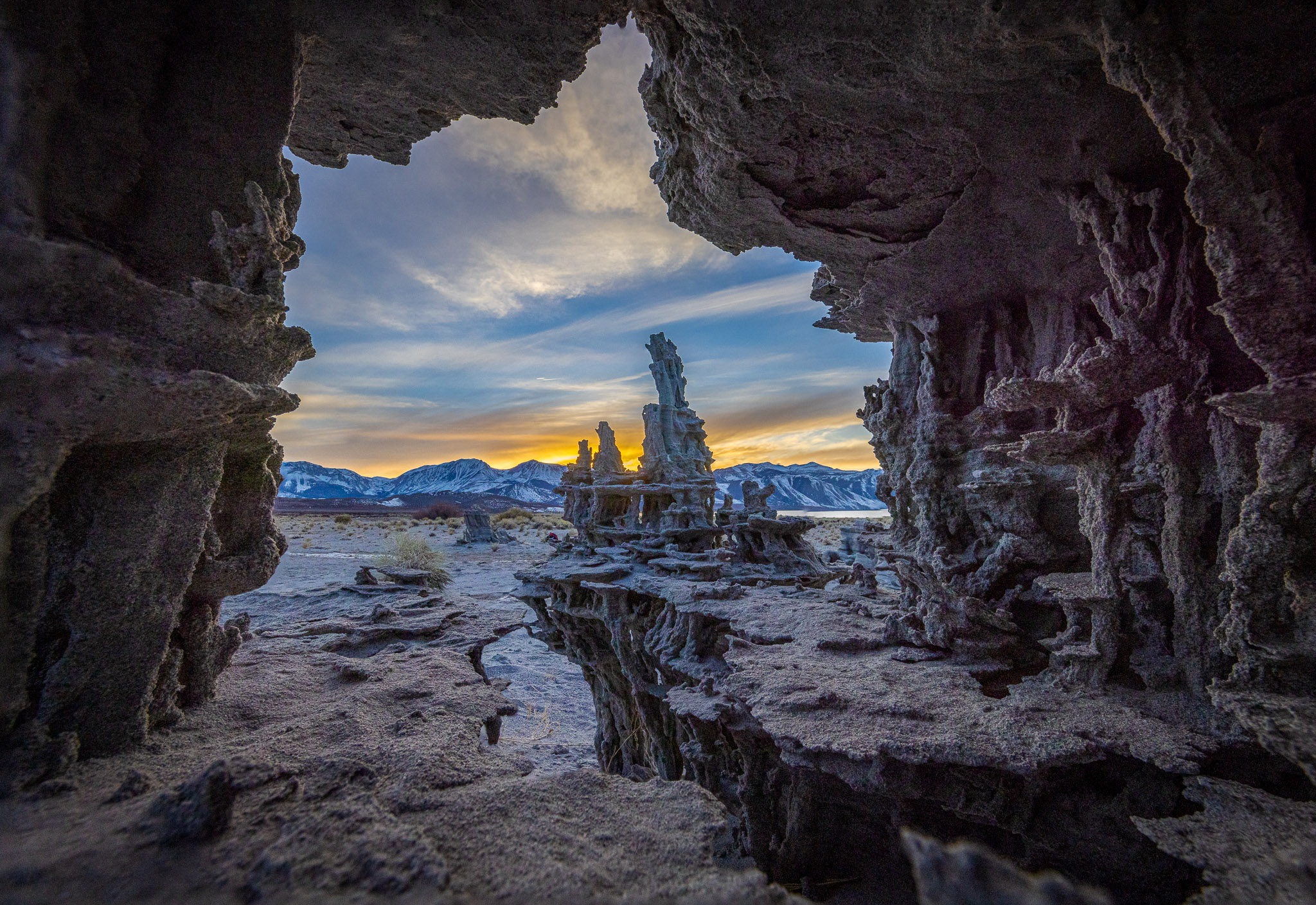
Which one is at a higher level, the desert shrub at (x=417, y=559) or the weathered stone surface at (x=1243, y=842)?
the weathered stone surface at (x=1243, y=842)

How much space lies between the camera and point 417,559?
20.9m

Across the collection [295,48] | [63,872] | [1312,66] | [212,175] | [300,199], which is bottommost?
[63,872]

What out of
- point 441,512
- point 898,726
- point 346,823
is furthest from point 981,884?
point 441,512

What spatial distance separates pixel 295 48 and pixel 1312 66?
253 inches

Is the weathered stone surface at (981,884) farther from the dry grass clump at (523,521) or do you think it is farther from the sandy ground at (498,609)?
the dry grass clump at (523,521)

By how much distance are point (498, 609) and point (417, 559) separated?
8.77m

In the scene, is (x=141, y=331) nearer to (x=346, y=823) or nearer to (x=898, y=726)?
(x=346, y=823)

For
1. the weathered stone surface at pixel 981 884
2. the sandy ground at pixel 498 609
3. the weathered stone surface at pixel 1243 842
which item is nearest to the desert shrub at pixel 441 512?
the sandy ground at pixel 498 609

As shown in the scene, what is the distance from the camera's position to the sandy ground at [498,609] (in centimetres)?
929

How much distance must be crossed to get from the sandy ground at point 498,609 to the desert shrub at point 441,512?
16.6 meters

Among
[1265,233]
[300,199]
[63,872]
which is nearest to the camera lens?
[63,872]

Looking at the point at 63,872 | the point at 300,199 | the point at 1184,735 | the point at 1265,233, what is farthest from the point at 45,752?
the point at 1265,233

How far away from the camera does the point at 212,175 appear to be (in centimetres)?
321

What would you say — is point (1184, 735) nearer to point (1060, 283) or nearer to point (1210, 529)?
point (1210, 529)
